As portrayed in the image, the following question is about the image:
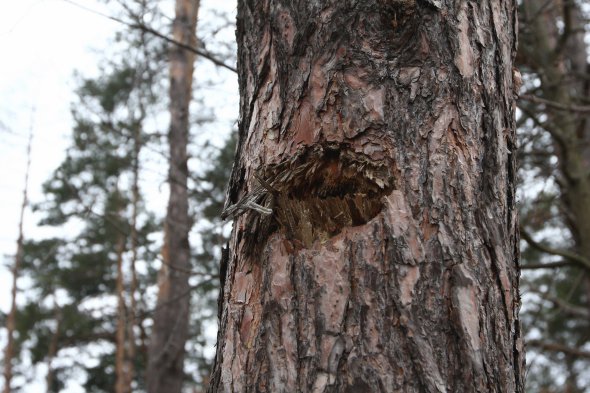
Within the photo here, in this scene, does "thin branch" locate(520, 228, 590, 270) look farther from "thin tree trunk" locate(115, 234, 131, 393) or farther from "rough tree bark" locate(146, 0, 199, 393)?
"thin tree trunk" locate(115, 234, 131, 393)

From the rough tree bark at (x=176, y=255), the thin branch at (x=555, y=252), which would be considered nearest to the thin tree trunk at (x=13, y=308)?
the rough tree bark at (x=176, y=255)

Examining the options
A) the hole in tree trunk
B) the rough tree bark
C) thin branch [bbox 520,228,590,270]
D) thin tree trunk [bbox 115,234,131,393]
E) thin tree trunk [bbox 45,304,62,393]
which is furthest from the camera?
thin tree trunk [bbox 45,304,62,393]

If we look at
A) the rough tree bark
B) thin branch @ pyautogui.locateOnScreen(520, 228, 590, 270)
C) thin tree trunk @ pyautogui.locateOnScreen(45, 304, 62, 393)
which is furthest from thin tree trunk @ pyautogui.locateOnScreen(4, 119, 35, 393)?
thin branch @ pyautogui.locateOnScreen(520, 228, 590, 270)

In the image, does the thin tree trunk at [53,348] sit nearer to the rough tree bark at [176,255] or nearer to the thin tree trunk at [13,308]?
the thin tree trunk at [13,308]

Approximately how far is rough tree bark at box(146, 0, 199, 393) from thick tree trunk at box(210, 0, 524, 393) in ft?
13.4

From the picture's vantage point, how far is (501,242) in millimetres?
1452

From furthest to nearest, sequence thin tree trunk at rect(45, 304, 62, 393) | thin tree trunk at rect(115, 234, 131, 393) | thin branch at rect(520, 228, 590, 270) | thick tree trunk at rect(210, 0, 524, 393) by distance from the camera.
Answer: thin tree trunk at rect(45, 304, 62, 393)
thin tree trunk at rect(115, 234, 131, 393)
thin branch at rect(520, 228, 590, 270)
thick tree trunk at rect(210, 0, 524, 393)

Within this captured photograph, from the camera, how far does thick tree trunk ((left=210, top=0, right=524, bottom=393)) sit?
130 centimetres

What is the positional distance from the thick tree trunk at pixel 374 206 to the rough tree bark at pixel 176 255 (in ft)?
13.4

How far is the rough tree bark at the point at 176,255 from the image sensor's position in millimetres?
6676

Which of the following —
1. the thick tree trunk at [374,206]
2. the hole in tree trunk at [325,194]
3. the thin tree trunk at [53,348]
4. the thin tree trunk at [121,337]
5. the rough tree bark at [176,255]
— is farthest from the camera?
the thin tree trunk at [53,348]

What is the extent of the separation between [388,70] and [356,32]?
141 millimetres

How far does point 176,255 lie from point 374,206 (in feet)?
19.9

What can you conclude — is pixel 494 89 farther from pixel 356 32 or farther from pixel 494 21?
pixel 356 32
